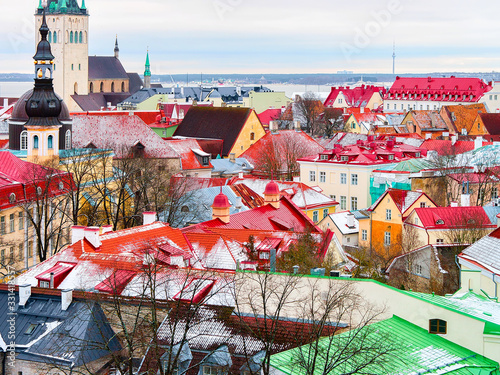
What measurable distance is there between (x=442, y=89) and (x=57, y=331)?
4369 inches

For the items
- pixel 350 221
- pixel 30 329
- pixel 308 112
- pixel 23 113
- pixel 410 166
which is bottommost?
pixel 30 329

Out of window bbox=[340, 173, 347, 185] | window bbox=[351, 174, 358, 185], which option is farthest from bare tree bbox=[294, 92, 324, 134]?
window bbox=[351, 174, 358, 185]

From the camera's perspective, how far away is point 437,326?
20641 millimetres

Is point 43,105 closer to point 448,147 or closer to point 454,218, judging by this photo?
point 454,218

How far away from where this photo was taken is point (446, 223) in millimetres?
41969

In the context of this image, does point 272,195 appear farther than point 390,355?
Yes

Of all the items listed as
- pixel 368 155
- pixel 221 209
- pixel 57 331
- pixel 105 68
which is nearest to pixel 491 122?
pixel 368 155

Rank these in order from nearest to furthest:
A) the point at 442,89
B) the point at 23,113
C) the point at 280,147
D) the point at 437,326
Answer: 1. the point at 437,326
2. the point at 23,113
3. the point at 280,147
4. the point at 442,89

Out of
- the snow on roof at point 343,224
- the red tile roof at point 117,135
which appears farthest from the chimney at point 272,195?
the red tile roof at point 117,135

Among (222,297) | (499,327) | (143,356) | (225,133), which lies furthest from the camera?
(225,133)

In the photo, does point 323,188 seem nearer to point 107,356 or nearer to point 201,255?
point 201,255

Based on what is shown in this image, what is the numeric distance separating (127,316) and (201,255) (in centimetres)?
754

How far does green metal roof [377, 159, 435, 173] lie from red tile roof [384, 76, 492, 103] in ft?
225

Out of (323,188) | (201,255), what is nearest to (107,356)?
(201,255)
